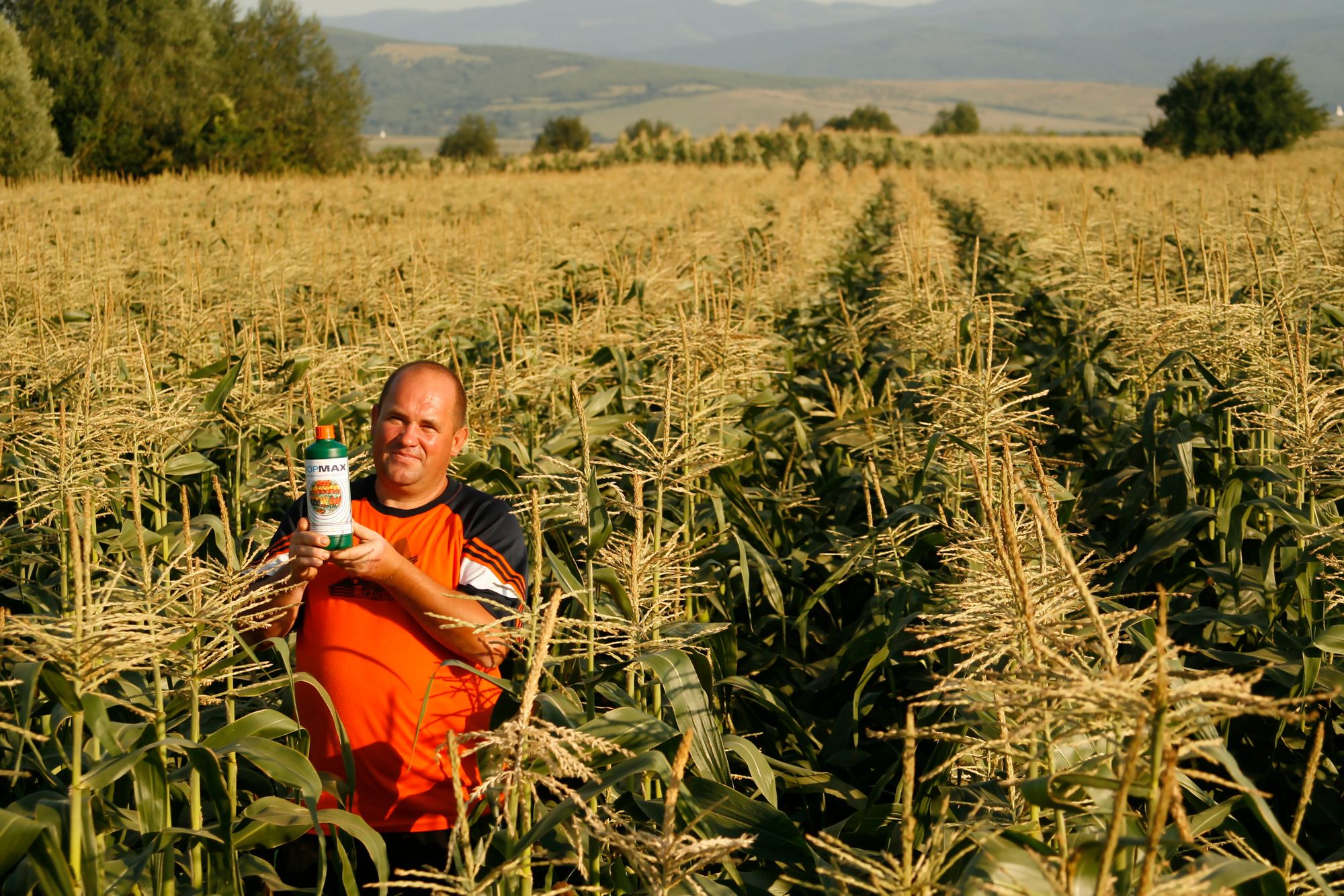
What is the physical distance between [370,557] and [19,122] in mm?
31573

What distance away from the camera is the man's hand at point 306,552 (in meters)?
2.55

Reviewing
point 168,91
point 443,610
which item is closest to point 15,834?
point 443,610

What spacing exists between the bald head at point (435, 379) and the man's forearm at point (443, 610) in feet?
1.68

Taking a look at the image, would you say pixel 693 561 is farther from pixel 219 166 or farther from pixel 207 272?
pixel 219 166

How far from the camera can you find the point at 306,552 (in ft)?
8.43

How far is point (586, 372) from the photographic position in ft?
19.5

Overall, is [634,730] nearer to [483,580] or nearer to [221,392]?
[483,580]

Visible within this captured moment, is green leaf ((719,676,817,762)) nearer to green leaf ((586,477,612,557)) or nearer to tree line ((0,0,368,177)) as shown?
green leaf ((586,477,612,557))

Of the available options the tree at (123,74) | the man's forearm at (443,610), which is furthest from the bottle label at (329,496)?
the tree at (123,74)

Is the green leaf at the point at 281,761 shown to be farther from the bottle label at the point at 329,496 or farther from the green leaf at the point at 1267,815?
the green leaf at the point at 1267,815

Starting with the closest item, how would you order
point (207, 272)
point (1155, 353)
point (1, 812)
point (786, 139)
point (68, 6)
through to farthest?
point (1, 812)
point (1155, 353)
point (207, 272)
point (68, 6)
point (786, 139)

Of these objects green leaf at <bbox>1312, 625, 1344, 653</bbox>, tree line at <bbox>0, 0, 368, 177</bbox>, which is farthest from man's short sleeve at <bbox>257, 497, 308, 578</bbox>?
tree line at <bbox>0, 0, 368, 177</bbox>

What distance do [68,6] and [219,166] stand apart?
14.0 m

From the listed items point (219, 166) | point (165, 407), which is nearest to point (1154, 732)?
point (165, 407)
